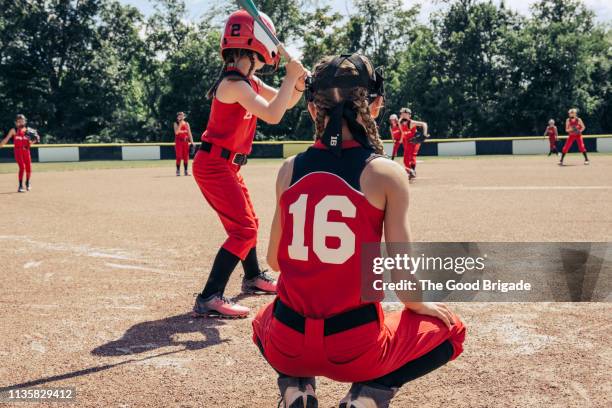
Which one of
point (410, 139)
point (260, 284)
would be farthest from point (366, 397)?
point (410, 139)

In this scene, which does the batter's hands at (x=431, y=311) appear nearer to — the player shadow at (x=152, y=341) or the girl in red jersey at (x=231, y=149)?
the player shadow at (x=152, y=341)

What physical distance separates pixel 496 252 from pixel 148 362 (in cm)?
440

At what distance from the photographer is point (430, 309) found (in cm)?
260

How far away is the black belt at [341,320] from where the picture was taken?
2434 millimetres

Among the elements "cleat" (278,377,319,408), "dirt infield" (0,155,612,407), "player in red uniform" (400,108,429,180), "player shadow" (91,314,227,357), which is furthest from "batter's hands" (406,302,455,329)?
"player in red uniform" (400,108,429,180)

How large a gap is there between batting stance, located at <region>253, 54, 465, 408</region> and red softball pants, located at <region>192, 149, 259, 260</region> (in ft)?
8.03

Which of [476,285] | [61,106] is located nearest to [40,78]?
[61,106]

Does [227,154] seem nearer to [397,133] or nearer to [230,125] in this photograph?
[230,125]

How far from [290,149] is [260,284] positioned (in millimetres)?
31223

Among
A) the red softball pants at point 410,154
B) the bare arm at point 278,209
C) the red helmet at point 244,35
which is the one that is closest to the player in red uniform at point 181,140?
the red softball pants at point 410,154

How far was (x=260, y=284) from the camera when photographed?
5.70m

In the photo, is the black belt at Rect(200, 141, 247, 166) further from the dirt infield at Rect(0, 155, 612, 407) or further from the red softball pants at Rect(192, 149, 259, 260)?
the dirt infield at Rect(0, 155, 612, 407)

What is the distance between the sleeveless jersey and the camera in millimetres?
2428

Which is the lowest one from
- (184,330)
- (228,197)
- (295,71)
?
(184,330)
